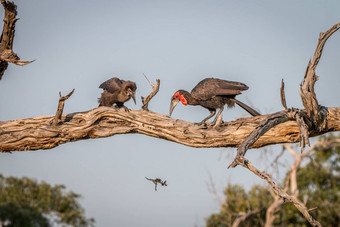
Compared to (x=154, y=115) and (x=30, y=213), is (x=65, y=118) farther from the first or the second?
(x=30, y=213)

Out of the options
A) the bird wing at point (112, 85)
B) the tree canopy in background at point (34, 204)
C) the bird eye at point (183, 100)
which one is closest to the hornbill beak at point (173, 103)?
the bird eye at point (183, 100)

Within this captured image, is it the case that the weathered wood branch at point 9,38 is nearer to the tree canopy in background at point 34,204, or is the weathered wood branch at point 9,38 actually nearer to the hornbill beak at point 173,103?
the hornbill beak at point 173,103

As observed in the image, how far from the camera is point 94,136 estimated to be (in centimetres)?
535

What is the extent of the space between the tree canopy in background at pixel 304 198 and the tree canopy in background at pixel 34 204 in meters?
8.07

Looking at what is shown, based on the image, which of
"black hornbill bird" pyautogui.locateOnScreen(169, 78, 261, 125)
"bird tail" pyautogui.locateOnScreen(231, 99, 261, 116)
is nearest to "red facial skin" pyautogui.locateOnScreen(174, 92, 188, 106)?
"black hornbill bird" pyautogui.locateOnScreen(169, 78, 261, 125)

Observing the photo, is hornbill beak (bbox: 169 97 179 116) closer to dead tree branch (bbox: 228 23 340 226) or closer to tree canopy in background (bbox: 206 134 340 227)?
dead tree branch (bbox: 228 23 340 226)

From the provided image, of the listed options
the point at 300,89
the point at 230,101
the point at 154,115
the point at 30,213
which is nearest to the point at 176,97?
the point at 230,101

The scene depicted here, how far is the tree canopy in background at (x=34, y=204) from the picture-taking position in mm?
21297

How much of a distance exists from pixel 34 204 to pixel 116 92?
721 inches

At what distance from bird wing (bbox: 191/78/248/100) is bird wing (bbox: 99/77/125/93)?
1291 millimetres

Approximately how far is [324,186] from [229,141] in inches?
660

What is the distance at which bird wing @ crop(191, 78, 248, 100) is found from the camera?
6.34m

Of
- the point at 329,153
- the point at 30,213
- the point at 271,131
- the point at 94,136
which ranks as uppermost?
the point at 329,153

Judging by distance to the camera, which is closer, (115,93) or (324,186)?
(115,93)
